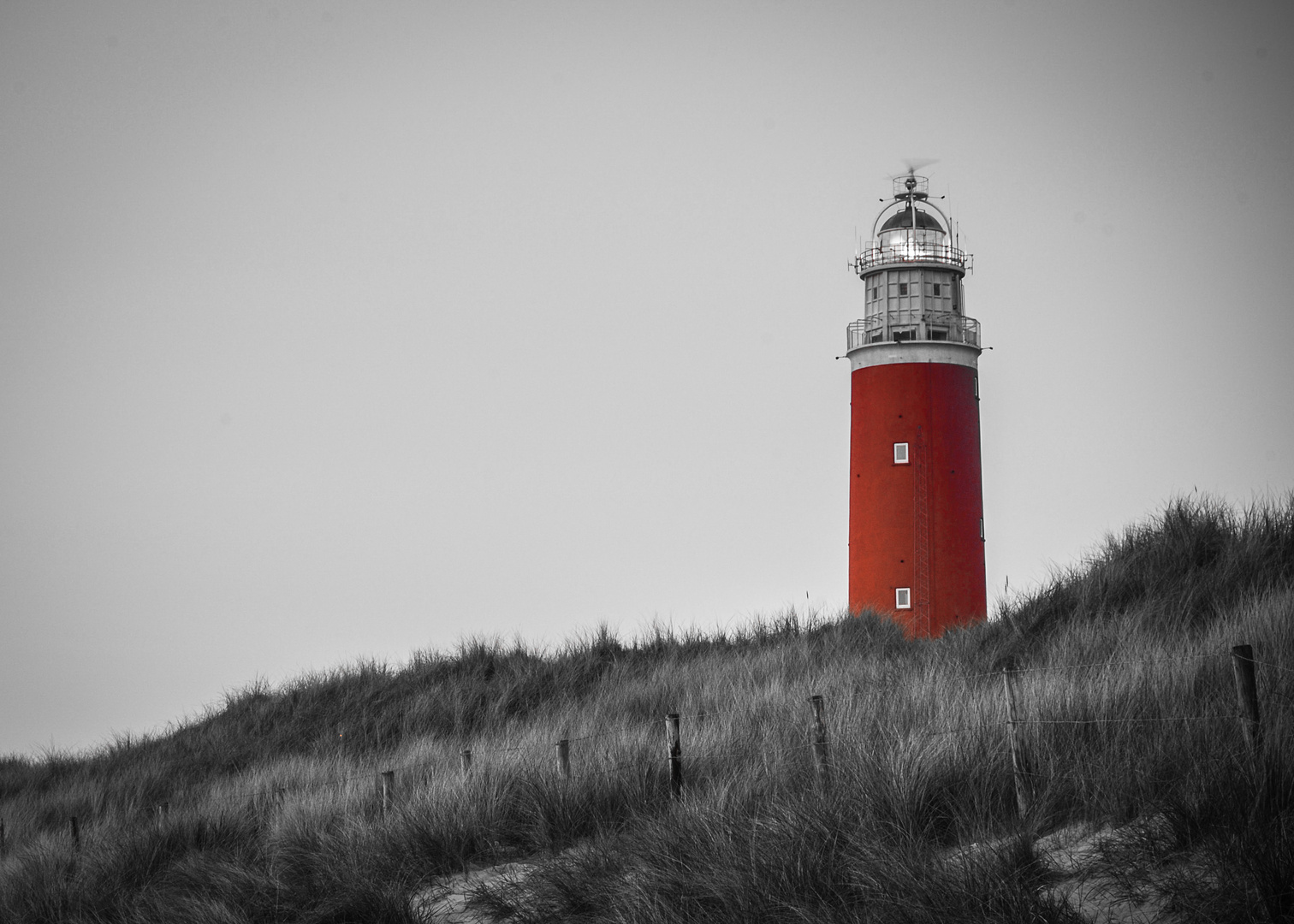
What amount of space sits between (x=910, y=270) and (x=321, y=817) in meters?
17.4

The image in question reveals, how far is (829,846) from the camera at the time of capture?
580cm

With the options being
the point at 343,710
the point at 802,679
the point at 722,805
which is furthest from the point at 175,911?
the point at 343,710

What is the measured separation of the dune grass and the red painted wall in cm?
715

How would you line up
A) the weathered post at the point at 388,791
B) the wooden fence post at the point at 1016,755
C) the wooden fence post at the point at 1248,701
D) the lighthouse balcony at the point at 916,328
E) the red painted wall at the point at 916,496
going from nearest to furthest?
the wooden fence post at the point at 1248,701 → the wooden fence post at the point at 1016,755 → the weathered post at the point at 388,791 → the red painted wall at the point at 916,496 → the lighthouse balcony at the point at 916,328

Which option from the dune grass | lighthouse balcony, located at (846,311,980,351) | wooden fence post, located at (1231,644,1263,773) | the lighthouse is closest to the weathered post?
the dune grass

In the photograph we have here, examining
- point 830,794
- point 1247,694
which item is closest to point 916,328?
point 830,794

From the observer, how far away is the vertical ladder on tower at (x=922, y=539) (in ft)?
71.1

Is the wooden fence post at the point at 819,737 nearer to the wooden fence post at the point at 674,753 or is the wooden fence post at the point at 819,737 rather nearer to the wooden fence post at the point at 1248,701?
the wooden fence post at the point at 674,753

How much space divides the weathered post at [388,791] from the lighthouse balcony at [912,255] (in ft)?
54.6

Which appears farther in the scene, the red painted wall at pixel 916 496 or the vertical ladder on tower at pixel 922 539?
the red painted wall at pixel 916 496

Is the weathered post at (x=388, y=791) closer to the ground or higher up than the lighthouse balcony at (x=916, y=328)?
closer to the ground

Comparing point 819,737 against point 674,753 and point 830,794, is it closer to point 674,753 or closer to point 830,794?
point 830,794

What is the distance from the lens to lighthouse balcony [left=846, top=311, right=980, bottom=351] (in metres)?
23.0

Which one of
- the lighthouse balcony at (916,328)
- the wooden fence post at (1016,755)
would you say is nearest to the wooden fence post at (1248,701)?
the wooden fence post at (1016,755)
